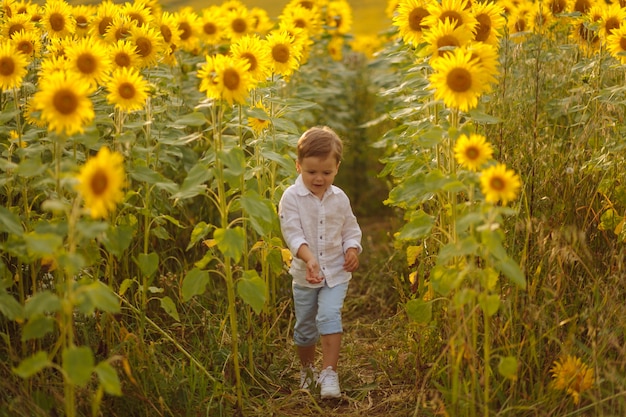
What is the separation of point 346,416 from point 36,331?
4.61 ft

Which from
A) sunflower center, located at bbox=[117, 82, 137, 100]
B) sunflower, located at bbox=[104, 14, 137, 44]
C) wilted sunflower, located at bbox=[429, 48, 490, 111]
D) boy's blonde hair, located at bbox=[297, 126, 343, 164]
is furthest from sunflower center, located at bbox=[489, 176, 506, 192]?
sunflower, located at bbox=[104, 14, 137, 44]

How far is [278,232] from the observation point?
449 centimetres

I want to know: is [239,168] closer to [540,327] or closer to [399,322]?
[540,327]

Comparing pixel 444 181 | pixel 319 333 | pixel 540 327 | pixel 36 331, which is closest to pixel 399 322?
pixel 319 333

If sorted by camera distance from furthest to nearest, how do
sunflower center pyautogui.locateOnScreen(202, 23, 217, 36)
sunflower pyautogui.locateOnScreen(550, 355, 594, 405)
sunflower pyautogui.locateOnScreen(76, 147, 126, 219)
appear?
sunflower center pyautogui.locateOnScreen(202, 23, 217, 36) → sunflower pyautogui.locateOnScreen(550, 355, 594, 405) → sunflower pyautogui.locateOnScreen(76, 147, 126, 219)

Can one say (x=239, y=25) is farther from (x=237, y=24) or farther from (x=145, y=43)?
(x=145, y=43)

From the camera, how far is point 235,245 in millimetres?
3354

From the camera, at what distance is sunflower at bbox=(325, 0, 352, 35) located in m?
8.04

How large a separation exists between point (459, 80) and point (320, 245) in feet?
3.47

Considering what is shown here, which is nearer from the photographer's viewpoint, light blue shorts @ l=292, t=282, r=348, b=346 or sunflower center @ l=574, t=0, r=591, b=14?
light blue shorts @ l=292, t=282, r=348, b=346

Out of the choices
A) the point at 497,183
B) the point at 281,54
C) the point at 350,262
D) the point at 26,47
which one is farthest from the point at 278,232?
the point at 497,183

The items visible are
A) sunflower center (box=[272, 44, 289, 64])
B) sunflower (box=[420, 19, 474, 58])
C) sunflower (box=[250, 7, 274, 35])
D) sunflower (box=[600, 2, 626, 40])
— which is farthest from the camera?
sunflower (box=[250, 7, 274, 35])

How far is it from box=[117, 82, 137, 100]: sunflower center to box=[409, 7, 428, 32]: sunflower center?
1.42 meters

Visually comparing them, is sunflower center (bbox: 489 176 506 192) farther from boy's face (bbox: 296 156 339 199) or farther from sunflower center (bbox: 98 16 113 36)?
sunflower center (bbox: 98 16 113 36)
